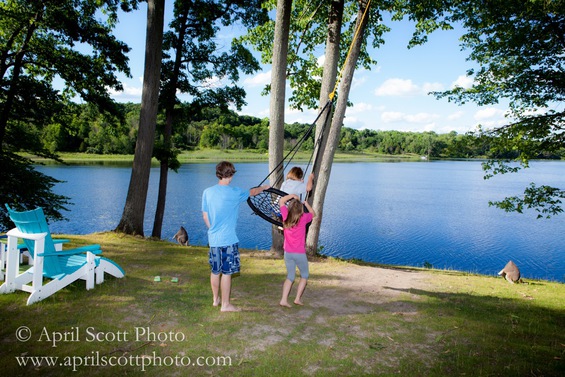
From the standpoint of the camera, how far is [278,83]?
25.1ft

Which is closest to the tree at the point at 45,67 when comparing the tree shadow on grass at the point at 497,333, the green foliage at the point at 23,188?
the green foliage at the point at 23,188

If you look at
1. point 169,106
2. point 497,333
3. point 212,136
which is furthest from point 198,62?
point 212,136

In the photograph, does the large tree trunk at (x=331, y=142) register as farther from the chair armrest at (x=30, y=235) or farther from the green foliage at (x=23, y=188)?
the green foliage at (x=23, y=188)

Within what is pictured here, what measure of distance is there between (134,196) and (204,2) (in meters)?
6.95

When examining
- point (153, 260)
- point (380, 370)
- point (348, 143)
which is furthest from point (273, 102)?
point (348, 143)

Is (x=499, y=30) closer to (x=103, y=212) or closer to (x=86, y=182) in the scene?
(x=103, y=212)

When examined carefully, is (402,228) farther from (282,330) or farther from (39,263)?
(39,263)

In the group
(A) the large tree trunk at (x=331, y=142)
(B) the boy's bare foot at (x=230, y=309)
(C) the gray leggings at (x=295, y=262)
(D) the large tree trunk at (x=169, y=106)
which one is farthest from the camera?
(D) the large tree trunk at (x=169, y=106)

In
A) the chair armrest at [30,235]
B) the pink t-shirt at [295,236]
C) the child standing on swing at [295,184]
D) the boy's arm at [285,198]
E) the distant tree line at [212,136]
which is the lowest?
the chair armrest at [30,235]

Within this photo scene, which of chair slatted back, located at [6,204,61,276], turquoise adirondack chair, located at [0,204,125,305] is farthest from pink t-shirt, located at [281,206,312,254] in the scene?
chair slatted back, located at [6,204,61,276]

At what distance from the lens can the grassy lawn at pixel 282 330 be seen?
3.18 m

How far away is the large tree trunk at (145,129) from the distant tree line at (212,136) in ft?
7.63

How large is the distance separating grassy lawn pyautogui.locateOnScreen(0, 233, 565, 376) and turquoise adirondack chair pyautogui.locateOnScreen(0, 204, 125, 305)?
0.51ft

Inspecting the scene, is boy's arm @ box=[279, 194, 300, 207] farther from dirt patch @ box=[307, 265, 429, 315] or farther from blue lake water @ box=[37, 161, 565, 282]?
blue lake water @ box=[37, 161, 565, 282]
